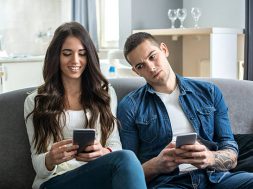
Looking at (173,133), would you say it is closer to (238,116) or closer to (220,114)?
(220,114)

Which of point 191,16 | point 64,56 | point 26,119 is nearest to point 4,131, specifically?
point 26,119

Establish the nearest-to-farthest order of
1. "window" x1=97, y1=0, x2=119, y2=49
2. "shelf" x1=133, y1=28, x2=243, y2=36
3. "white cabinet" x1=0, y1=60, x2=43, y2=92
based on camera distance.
A: "shelf" x1=133, y1=28, x2=243, y2=36 → "white cabinet" x1=0, y1=60, x2=43, y2=92 → "window" x1=97, y1=0, x2=119, y2=49

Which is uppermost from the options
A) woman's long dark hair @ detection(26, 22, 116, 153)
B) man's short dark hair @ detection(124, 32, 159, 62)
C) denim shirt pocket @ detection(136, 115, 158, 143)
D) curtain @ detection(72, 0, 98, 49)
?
curtain @ detection(72, 0, 98, 49)

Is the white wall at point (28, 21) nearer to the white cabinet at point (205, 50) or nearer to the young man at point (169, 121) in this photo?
the white cabinet at point (205, 50)

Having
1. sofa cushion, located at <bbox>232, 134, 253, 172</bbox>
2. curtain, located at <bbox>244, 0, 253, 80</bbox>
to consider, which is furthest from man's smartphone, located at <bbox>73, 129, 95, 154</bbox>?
curtain, located at <bbox>244, 0, 253, 80</bbox>

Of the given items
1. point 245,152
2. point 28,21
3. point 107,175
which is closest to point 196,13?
point 28,21

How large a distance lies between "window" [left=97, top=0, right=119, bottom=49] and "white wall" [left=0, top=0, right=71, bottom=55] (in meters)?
0.43

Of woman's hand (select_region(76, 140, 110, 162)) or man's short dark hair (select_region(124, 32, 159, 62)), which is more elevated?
man's short dark hair (select_region(124, 32, 159, 62))

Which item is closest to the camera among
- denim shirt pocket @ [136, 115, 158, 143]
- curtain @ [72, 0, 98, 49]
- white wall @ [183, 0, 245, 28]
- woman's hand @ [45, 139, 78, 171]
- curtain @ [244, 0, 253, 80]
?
woman's hand @ [45, 139, 78, 171]

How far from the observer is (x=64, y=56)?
6.15 feet

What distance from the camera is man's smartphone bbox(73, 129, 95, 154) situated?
4.89 feet

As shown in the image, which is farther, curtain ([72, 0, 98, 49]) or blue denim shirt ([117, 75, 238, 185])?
curtain ([72, 0, 98, 49])

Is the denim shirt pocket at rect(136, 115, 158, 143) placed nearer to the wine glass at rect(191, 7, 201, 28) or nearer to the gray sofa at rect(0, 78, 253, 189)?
the gray sofa at rect(0, 78, 253, 189)

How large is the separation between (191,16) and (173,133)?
2.96m
